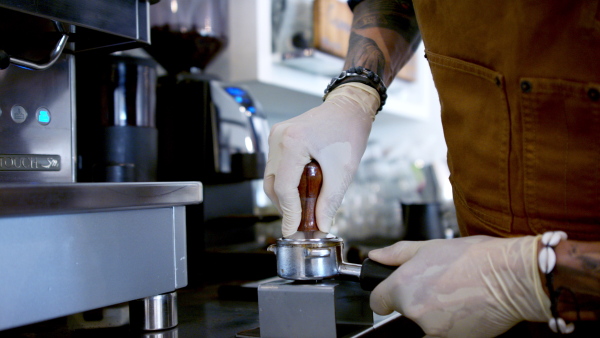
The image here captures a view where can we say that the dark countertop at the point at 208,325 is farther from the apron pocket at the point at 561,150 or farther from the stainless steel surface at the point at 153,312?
the apron pocket at the point at 561,150

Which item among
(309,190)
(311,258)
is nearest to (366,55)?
(309,190)

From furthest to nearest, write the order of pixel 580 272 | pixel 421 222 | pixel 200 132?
pixel 421 222
pixel 200 132
pixel 580 272

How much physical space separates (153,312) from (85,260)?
0.41ft

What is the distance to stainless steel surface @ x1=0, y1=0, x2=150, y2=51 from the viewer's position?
599 mm

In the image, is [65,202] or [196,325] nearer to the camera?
[65,202]

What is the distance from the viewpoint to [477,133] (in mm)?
700

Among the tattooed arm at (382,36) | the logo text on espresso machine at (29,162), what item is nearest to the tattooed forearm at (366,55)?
the tattooed arm at (382,36)

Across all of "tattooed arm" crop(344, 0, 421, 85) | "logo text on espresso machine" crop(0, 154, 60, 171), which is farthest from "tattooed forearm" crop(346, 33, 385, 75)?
"logo text on espresso machine" crop(0, 154, 60, 171)

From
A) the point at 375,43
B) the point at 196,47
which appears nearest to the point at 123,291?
the point at 375,43

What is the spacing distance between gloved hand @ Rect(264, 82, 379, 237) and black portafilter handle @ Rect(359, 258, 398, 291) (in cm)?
12

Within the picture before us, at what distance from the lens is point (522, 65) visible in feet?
2.08

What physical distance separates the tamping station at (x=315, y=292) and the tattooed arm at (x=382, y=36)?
37 cm

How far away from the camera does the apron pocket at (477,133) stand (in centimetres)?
67

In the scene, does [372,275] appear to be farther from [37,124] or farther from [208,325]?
[37,124]
